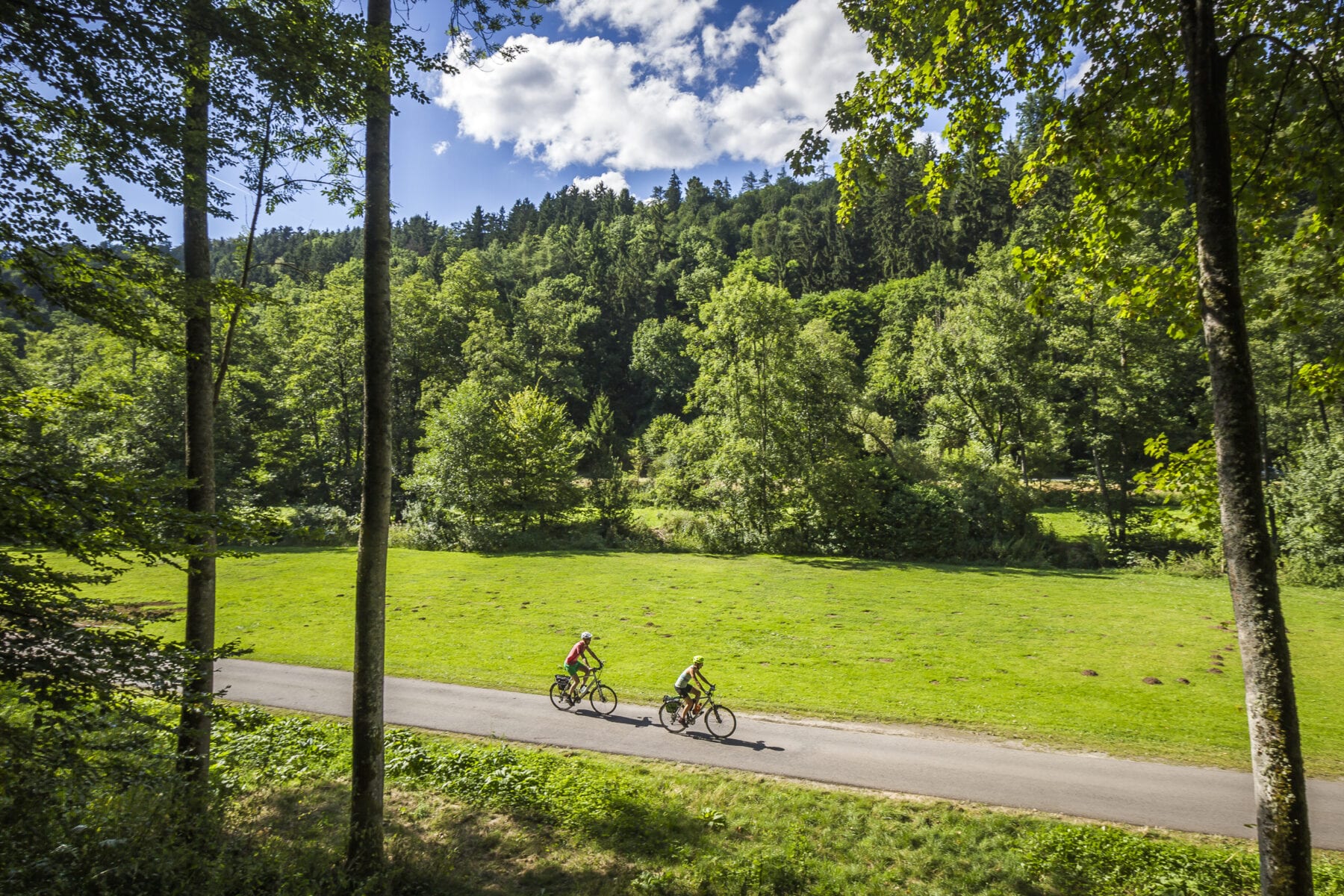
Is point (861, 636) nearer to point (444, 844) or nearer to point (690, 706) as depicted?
point (690, 706)

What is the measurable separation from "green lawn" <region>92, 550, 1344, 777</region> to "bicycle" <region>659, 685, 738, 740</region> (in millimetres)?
1464

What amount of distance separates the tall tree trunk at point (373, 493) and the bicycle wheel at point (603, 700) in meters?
7.10

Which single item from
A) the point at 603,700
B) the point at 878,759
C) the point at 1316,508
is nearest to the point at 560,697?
the point at 603,700

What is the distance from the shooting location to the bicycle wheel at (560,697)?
14508 millimetres

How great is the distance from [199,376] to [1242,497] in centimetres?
1070

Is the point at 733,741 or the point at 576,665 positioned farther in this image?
the point at 576,665

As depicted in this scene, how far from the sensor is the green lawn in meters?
14.0

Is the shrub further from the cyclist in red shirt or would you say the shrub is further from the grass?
the cyclist in red shirt

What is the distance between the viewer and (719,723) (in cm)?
1327

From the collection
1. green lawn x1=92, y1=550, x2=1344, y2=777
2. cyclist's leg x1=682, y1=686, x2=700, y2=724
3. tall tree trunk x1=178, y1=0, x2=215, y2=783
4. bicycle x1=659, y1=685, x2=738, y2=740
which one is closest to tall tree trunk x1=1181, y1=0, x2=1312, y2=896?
tall tree trunk x1=178, y1=0, x2=215, y2=783

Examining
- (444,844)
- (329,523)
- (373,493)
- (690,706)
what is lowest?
(444,844)

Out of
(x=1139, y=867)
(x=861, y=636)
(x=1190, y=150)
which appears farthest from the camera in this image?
(x=861, y=636)

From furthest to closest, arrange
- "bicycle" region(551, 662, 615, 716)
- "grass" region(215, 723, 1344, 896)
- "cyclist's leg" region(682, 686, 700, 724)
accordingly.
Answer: "bicycle" region(551, 662, 615, 716) → "cyclist's leg" region(682, 686, 700, 724) → "grass" region(215, 723, 1344, 896)

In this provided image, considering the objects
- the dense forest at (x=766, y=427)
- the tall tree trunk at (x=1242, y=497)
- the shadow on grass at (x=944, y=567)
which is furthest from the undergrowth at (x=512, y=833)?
the shadow on grass at (x=944, y=567)
